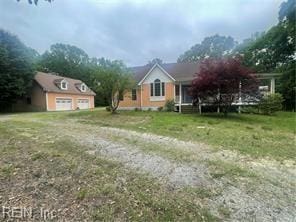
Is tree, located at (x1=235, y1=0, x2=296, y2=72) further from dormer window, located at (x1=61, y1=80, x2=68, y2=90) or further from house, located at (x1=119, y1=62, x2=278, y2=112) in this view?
dormer window, located at (x1=61, y1=80, x2=68, y2=90)

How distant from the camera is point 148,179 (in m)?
4.64

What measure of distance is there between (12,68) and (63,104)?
26.3ft

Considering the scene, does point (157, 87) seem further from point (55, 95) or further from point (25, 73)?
point (25, 73)

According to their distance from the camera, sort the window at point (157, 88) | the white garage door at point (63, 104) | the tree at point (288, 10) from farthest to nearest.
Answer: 1. the white garage door at point (63, 104)
2. the window at point (157, 88)
3. the tree at point (288, 10)

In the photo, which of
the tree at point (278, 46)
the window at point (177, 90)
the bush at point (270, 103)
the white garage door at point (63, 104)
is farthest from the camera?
the white garage door at point (63, 104)

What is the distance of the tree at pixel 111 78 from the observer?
16.7 m

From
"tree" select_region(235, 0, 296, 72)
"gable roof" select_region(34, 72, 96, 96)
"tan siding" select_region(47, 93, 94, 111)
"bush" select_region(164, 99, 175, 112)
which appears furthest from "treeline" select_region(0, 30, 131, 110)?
"tree" select_region(235, 0, 296, 72)

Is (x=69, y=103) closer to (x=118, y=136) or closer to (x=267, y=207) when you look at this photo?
(x=118, y=136)

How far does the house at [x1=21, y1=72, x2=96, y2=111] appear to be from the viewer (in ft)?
94.3

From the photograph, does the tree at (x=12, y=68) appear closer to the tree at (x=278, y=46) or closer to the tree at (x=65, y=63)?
the tree at (x=65, y=63)

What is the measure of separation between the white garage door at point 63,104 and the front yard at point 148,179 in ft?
78.3

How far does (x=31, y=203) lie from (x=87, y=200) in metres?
0.89

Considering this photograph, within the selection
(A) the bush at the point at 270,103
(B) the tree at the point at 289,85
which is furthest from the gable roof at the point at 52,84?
(B) the tree at the point at 289,85

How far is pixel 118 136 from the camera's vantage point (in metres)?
8.92
